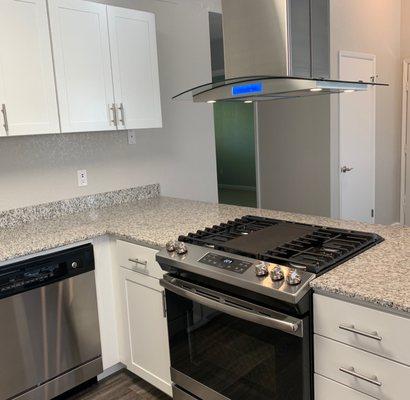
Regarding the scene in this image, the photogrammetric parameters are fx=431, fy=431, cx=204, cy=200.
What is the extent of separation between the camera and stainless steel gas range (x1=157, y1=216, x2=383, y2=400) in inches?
59.7

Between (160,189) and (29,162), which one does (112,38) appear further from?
(160,189)

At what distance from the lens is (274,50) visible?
1.88 meters

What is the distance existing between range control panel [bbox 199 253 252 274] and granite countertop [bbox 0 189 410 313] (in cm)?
29

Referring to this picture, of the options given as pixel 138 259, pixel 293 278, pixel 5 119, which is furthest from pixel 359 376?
pixel 5 119

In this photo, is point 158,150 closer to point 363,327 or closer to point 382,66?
point 363,327

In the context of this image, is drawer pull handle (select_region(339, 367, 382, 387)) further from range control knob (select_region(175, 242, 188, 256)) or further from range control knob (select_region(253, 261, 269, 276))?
range control knob (select_region(175, 242, 188, 256))

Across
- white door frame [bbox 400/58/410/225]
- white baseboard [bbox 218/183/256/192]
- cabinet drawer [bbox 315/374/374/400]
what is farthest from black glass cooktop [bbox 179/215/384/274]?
white baseboard [bbox 218/183/256/192]

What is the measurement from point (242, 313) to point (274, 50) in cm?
113

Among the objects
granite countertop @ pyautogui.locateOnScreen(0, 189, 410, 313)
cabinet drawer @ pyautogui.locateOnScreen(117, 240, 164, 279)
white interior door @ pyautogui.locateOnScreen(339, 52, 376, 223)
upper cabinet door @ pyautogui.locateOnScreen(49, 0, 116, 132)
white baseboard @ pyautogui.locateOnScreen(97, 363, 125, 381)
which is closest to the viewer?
granite countertop @ pyautogui.locateOnScreen(0, 189, 410, 313)

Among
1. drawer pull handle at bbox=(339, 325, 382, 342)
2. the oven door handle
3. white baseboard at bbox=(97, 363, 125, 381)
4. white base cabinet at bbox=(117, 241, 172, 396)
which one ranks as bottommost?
white baseboard at bbox=(97, 363, 125, 381)

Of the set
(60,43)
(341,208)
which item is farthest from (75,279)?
(341,208)

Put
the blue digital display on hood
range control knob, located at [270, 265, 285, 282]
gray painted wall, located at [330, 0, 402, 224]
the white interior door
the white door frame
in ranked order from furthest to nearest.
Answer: the white door frame, the white interior door, gray painted wall, located at [330, 0, 402, 224], the blue digital display on hood, range control knob, located at [270, 265, 285, 282]

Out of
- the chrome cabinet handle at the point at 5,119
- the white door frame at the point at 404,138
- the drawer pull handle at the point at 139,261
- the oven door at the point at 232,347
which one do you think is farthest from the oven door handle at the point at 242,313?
the white door frame at the point at 404,138

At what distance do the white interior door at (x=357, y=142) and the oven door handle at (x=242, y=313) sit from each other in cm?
305
